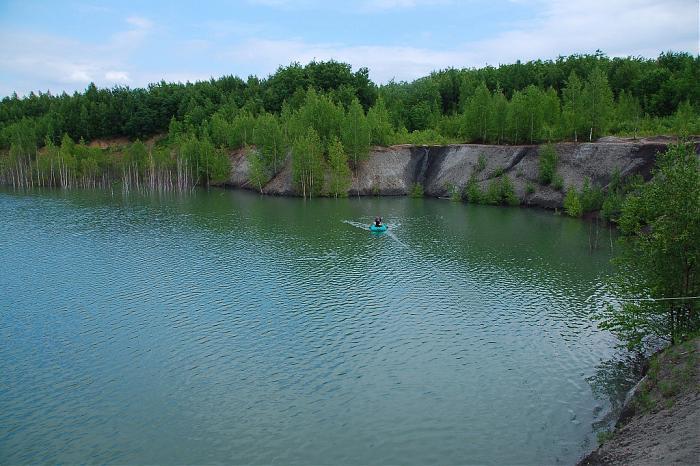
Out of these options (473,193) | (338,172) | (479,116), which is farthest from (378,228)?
(479,116)

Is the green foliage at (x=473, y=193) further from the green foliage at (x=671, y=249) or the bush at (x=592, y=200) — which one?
the green foliage at (x=671, y=249)

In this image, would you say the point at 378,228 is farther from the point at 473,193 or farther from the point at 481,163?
the point at 481,163

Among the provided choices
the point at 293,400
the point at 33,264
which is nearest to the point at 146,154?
the point at 33,264

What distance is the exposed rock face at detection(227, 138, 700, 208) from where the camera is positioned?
74438mm

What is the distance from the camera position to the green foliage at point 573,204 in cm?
7044

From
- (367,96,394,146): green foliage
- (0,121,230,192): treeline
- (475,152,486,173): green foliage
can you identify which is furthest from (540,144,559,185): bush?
(0,121,230,192): treeline

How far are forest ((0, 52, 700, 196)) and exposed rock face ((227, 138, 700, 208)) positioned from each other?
3.60 metres

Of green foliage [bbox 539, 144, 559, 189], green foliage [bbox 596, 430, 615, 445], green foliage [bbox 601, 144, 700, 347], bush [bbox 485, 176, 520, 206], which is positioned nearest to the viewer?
green foliage [bbox 596, 430, 615, 445]

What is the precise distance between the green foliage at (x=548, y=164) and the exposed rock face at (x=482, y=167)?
34.9 inches

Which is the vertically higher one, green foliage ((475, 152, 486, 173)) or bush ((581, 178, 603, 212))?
green foliage ((475, 152, 486, 173))

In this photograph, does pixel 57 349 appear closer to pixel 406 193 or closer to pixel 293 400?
pixel 293 400

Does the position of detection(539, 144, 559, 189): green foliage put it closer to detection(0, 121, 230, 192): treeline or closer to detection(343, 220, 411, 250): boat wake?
detection(343, 220, 411, 250): boat wake

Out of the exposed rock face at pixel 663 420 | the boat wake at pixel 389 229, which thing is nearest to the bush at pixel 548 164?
the boat wake at pixel 389 229

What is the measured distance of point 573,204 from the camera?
71.1 metres
